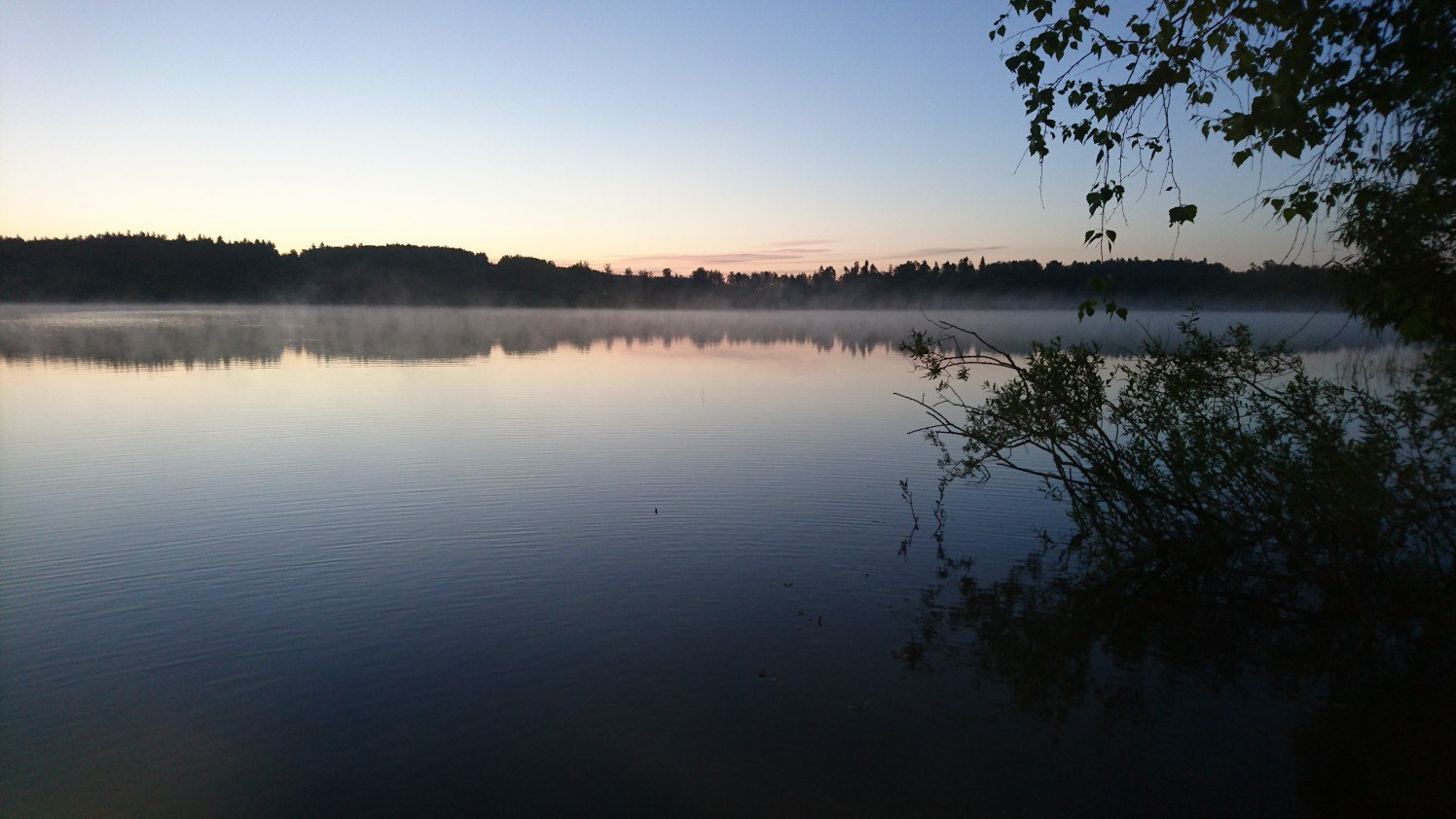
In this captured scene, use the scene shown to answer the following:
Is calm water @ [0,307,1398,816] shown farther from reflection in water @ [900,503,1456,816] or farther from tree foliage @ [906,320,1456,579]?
tree foliage @ [906,320,1456,579]

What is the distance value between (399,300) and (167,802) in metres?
175

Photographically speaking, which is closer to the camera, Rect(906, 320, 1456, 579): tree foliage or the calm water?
the calm water

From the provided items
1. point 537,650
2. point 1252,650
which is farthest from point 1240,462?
point 537,650

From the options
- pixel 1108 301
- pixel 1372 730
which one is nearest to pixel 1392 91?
pixel 1108 301

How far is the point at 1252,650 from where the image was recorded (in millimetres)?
9547

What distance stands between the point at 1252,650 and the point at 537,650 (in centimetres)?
774

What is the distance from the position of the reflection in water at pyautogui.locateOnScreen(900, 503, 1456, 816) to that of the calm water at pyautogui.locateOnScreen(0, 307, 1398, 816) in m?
0.16

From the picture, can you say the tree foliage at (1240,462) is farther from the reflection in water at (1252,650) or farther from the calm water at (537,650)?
the calm water at (537,650)

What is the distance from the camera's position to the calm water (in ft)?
22.3

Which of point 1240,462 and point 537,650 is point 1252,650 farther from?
point 537,650

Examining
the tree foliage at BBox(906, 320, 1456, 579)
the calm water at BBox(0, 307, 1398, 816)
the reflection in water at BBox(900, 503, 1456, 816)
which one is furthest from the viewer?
the tree foliage at BBox(906, 320, 1456, 579)

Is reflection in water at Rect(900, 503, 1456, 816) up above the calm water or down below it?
below

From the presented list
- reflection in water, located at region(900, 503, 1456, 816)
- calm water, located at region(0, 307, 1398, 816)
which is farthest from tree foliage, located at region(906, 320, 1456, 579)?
calm water, located at region(0, 307, 1398, 816)

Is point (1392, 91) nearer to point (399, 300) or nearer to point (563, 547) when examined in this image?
point (563, 547)
